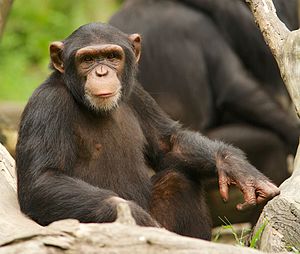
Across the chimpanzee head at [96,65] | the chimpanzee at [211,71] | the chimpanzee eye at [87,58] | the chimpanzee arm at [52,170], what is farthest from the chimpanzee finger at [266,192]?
the chimpanzee at [211,71]

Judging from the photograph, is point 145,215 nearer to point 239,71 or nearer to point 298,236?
point 298,236

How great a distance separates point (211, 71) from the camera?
12.5 metres

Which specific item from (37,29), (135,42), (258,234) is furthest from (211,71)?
(37,29)

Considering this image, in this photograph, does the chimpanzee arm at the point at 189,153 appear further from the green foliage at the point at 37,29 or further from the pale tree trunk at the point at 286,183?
the green foliage at the point at 37,29

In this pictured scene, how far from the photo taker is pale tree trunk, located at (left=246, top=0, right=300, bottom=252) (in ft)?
21.0

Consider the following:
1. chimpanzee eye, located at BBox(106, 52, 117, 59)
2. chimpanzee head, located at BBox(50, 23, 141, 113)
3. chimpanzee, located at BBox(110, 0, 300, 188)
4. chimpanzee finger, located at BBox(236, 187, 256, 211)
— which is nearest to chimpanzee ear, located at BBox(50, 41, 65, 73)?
chimpanzee head, located at BBox(50, 23, 141, 113)

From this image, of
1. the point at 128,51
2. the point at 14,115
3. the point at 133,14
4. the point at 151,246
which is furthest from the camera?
the point at 133,14

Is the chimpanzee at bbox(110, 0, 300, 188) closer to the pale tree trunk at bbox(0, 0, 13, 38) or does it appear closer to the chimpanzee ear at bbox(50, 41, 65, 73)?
the pale tree trunk at bbox(0, 0, 13, 38)

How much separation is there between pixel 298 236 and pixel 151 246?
175 cm

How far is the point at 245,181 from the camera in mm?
7254

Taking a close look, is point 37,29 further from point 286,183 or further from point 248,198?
point 286,183

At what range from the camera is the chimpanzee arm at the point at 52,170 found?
258 inches

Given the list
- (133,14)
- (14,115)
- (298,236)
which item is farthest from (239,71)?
(298,236)

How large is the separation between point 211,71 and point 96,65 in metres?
5.56
